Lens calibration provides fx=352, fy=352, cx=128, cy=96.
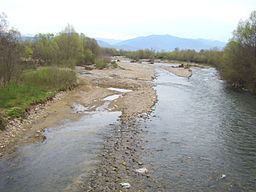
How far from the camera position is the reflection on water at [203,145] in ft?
53.0

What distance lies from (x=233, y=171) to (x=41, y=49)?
64540 mm

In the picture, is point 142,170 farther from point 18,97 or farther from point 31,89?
point 31,89

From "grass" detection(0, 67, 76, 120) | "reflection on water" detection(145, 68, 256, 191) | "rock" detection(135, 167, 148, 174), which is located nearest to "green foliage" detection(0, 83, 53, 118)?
"grass" detection(0, 67, 76, 120)

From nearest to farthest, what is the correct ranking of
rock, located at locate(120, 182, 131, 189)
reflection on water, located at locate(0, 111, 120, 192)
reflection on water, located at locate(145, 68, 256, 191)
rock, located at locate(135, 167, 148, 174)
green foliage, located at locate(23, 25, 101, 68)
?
rock, located at locate(120, 182, 131, 189) < reflection on water, located at locate(0, 111, 120, 192) < reflection on water, located at locate(145, 68, 256, 191) < rock, located at locate(135, 167, 148, 174) < green foliage, located at locate(23, 25, 101, 68)

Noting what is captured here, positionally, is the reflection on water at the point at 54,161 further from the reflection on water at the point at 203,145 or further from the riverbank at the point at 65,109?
the reflection on water at the point at 203,145

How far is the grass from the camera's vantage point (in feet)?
92.8

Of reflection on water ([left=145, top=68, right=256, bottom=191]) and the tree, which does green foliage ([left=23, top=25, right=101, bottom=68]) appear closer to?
the tree

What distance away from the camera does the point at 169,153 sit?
20.1 metres

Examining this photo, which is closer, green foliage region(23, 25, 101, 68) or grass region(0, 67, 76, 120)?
grass region(0, 67, 76, 120)

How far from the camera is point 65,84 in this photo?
44.2 meters

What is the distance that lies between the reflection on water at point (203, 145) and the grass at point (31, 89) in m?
10.6

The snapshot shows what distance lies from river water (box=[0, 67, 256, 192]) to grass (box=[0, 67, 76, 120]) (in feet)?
15.6

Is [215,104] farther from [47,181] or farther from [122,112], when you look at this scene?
[47,181]

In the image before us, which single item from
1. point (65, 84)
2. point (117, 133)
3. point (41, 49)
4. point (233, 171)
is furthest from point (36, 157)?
point (41, 49)
